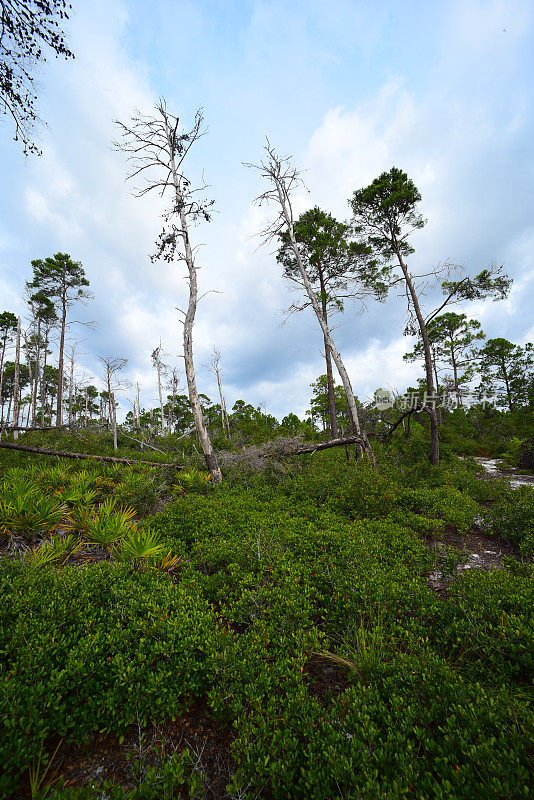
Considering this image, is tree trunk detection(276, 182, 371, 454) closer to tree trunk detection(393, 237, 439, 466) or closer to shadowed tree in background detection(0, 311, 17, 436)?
tree trunk detection(393, 237, 439, 466)

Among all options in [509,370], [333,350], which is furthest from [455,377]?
[333,350]

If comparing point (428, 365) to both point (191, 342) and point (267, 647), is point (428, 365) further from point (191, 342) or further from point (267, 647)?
point (267, 647)

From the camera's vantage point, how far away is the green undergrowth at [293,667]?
176 centimetres

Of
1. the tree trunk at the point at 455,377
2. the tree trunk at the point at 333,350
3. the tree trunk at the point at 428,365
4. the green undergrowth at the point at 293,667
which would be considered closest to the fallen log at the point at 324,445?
the tree trunk at the point at 333,350

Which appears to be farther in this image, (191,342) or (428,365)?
(428,365)

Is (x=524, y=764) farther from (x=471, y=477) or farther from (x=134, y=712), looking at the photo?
(x=471, y=477)

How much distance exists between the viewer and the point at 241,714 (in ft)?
7.30

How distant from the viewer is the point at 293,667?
2.53 meters

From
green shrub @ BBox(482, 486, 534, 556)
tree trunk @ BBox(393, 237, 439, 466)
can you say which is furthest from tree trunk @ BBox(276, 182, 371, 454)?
green shrub @ BBox(482, 486, 534, 556)

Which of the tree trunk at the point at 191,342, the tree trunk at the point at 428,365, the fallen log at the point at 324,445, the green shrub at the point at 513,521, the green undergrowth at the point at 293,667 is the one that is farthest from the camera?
the tree trunk at the point at 428,365

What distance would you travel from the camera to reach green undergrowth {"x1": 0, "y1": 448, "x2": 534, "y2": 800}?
1.76m

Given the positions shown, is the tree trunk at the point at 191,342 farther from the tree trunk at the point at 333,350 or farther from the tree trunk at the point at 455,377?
the tree trunk at the point at 455,377

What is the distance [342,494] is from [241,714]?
4789mm

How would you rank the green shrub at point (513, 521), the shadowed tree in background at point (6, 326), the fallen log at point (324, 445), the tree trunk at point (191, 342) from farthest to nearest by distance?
1. the shadowed tree in background at point (6, 326)
2. the fallen log at point (324, 445)
3. the tree trunk at point (191, 342)
4. the green shrub at point (513, 521)
